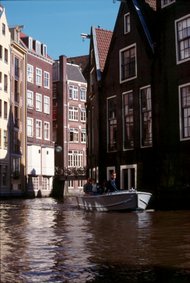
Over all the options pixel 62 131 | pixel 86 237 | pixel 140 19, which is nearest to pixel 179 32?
pixel 140 19

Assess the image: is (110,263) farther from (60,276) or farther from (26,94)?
(26,94)

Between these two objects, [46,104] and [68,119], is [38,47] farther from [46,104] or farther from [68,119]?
[68,119]

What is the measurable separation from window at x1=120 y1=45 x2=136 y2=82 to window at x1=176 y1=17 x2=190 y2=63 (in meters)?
4.31

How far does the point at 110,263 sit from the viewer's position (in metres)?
8.75

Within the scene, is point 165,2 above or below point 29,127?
above

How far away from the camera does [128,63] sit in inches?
1272

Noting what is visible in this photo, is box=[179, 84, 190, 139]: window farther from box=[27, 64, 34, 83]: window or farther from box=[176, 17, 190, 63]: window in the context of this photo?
box=[27, 64, 34, 83]: window

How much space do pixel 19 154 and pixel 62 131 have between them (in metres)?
17.0

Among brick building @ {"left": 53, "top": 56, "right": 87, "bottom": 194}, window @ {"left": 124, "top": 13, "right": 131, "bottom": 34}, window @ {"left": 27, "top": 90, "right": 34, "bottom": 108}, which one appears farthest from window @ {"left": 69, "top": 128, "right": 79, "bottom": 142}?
window @ {"left": 124, "top": 13, "right": 131, "bottom": 34}

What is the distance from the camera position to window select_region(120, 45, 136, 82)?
31.7 metres

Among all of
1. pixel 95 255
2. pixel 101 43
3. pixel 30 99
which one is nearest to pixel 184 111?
pixel 101 43

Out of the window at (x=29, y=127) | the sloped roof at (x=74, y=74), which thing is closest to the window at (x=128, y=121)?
the window at (x=29, y=127)

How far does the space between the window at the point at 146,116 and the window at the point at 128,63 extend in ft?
5.98

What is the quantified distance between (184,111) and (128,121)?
5393mm
